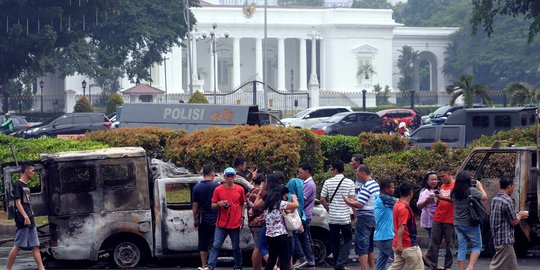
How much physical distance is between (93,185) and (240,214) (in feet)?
8.46

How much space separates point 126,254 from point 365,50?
72.5m

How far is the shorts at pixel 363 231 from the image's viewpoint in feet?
46.3

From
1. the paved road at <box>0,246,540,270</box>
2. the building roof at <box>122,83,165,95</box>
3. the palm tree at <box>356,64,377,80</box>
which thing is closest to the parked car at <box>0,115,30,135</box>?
the building roof at <box>122,83,165,95</box>

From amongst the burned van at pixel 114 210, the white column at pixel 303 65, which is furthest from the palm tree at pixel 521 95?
the white column at pixel 303 65

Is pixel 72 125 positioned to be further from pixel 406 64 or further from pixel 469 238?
Result: pixel 406 64

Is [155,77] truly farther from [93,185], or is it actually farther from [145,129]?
[93,185]

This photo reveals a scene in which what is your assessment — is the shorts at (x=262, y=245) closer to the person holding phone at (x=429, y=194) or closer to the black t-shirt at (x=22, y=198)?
the person holding phone at (x=429, y=194)

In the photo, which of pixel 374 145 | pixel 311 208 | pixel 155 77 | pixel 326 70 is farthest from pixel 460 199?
pixel 326 70

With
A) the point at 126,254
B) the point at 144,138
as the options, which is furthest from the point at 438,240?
the point at 144,138

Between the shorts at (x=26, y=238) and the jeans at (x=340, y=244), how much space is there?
3.58m

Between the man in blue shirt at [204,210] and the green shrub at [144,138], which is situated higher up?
the green shrub at [144,138]

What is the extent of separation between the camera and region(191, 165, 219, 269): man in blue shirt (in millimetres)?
14414

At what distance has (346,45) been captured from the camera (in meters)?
A: 86.5

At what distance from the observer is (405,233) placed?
12461 millimetres
